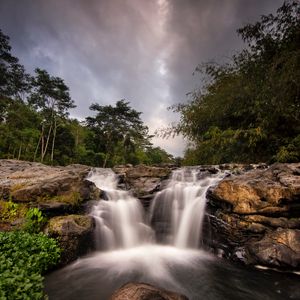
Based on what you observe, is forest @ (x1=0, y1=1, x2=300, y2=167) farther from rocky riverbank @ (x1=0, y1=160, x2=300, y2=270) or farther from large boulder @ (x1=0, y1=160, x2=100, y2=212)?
large boulder @ (x1=0, y1=160, x2=100, y2=212)

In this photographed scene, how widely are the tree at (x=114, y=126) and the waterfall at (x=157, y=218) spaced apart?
23802mm

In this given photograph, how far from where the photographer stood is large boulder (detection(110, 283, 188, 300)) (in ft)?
12.2

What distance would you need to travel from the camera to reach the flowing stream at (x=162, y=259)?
17.1ft

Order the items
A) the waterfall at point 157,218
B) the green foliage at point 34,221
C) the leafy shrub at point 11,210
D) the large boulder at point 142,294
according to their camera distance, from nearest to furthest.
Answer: the large boulder at point 142,294 < the green foliage at point 34,221 < the leafy shrub at point 11,210 < the waterfall at point 157,218

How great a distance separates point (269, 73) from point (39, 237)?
8236mm

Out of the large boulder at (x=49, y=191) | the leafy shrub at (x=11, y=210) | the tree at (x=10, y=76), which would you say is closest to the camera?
the leafy shrub at (x=11, y=210)

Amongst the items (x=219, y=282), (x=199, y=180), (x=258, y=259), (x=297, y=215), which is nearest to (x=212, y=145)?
(x=199, y=180)

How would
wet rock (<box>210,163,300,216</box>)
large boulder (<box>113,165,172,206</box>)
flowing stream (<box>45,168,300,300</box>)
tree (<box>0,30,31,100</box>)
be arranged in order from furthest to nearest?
1. tree (<box>0,30,31,100</box>)
2. large boulder (<box>113,165,172,206</box>)
3. wet rock (<box>210,163,300,216</box>)
4. flowing stream (<box>45,168,300,300</box>)

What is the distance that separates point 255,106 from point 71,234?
11.0m

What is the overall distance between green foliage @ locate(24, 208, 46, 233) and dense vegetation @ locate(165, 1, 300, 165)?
8215 mm

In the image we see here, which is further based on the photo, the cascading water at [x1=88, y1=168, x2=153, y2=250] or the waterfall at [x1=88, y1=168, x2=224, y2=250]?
the waterfall at [x1=88, y1=168, x2=224, y2=250]

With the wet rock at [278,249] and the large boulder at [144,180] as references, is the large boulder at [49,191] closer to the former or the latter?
the large boulder at [144,180]

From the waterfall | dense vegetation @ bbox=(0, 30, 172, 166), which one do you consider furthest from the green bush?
dense vegetation @ bbox=(0, 30, 172, 166)

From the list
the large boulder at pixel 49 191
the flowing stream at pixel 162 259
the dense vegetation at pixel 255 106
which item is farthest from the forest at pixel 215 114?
the large boulder at pixel 49 191
